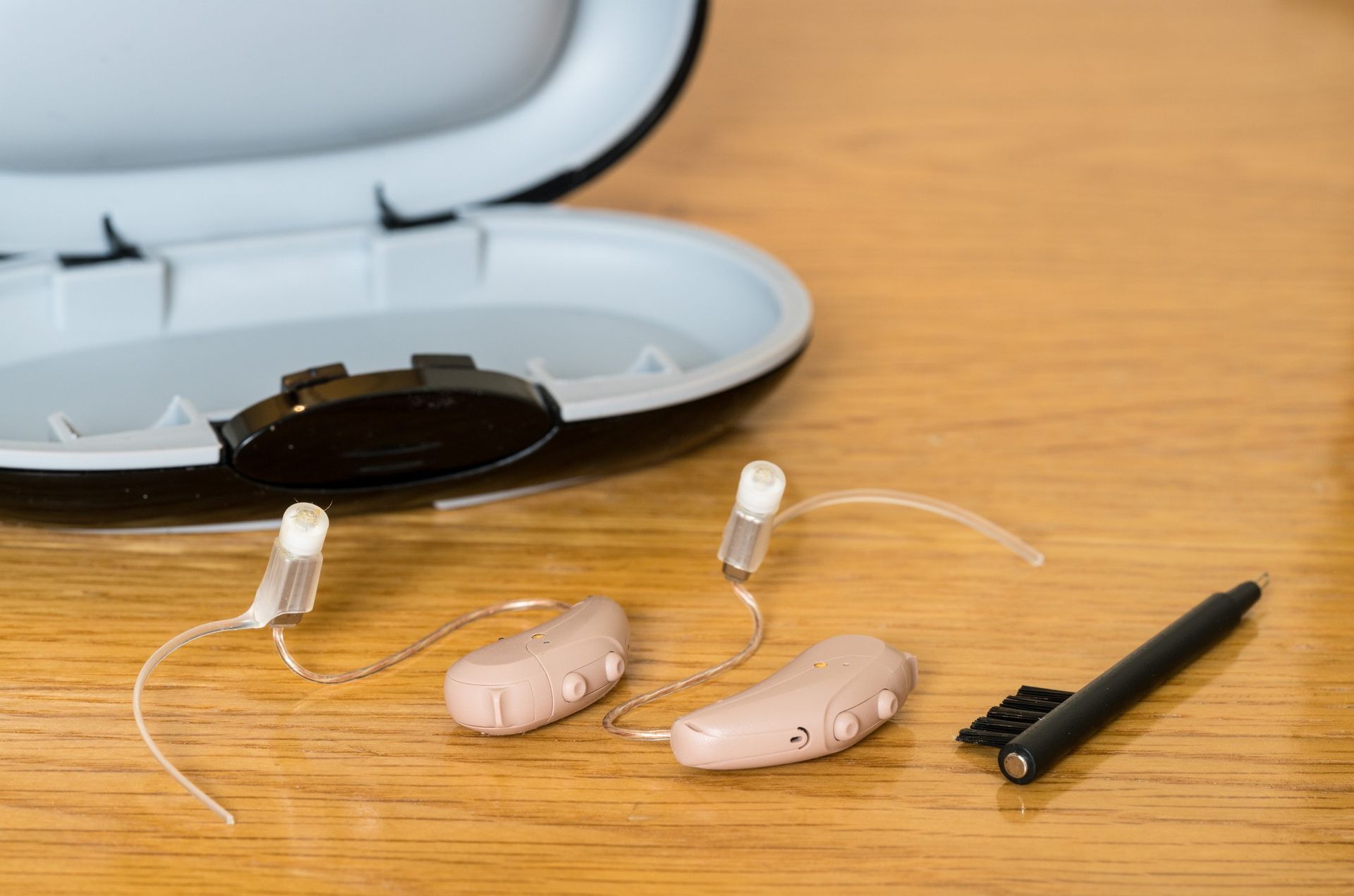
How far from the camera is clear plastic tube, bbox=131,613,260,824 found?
1.53ft

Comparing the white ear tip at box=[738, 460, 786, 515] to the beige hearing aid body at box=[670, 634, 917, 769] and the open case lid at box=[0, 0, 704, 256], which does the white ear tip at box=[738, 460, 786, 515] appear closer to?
the beige hearing aid body at box=[670, 634, 917, 769]

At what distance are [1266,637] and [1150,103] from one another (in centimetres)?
70

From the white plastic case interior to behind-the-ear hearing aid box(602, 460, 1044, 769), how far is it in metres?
0.15

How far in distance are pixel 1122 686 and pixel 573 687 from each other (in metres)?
0.21

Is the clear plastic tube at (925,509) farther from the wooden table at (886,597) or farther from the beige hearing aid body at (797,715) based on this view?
the beige hearing aid body at (797,715)

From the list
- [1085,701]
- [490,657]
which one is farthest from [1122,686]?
[490,657]

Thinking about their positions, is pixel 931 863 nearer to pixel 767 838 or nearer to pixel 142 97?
pixel 767 838

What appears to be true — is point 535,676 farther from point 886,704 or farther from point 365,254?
point 365,254

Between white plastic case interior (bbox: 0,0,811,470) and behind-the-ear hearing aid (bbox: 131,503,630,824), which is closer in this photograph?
behind-the-ear hearing aid (bbox: 131,503,630,824)

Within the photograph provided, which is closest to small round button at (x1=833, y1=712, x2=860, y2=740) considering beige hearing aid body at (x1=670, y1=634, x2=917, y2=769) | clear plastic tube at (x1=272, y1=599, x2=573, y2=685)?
beige hearing aid body at (x1=670, y1=634, x2=917, y2=769)

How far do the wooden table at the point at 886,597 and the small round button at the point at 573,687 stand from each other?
0.06 feet

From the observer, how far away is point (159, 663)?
54cm

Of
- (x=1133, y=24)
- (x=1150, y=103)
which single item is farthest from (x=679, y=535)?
(x=1133, y=24)

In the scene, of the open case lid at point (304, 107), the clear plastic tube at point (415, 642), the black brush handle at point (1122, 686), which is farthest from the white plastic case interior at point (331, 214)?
the black brush handle at point (1122, 686)
